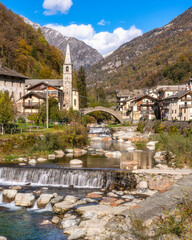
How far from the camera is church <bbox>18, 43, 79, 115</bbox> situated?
6378 cm

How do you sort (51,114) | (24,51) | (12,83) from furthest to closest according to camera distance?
(24,51) → (12,83) → (51,114)

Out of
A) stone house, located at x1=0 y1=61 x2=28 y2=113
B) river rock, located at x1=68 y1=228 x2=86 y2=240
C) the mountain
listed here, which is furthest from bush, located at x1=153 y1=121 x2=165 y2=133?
the mountain

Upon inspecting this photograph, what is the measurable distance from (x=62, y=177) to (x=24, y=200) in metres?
4.92

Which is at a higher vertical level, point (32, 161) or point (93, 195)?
point (32, 161)

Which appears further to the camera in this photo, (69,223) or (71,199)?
(71,199)

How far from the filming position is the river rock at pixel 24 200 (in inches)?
→ 643

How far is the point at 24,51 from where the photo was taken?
87.7m

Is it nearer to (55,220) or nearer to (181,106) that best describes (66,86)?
(181,106)

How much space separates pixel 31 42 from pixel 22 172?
89.2 metres

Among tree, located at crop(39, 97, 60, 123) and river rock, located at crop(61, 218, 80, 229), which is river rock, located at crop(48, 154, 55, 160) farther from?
tree, located at crop(39, 97, 60, 123)

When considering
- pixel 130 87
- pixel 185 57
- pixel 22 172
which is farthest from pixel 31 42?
pixel 22 172

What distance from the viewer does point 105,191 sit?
18.8m

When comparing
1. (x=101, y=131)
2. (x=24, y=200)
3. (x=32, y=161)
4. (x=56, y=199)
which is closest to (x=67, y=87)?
(x=101, y=131)

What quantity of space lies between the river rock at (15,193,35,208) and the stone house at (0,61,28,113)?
4320 centimetres
